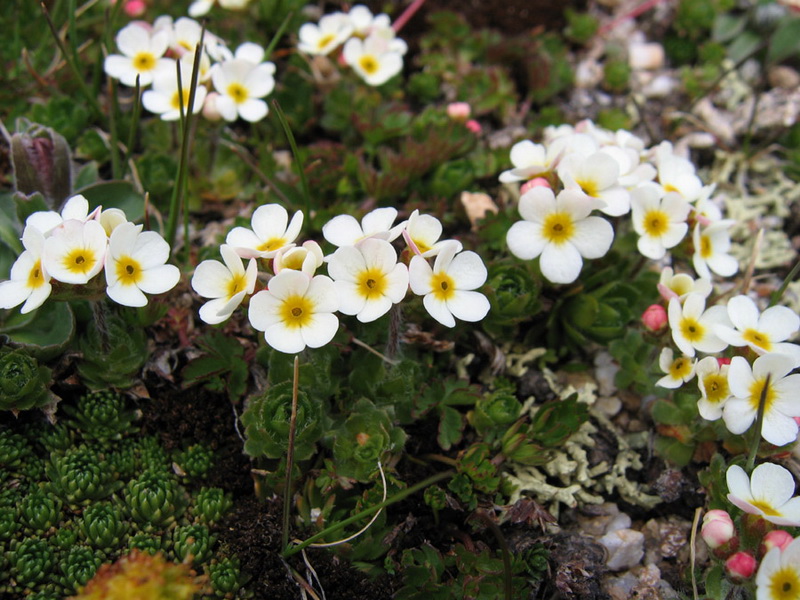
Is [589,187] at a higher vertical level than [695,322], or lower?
higher

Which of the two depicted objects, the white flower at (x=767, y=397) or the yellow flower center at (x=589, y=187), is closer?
the white flower at (x=767, y=397)

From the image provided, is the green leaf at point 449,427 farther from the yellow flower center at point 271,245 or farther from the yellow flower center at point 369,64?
the yellow flower center at point 369,64

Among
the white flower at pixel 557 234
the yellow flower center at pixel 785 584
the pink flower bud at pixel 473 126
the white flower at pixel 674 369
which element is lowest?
the yellow flower center at pixel 785 584

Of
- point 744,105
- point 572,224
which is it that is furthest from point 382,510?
point 744,105

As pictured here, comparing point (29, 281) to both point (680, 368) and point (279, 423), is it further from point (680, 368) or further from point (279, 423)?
point (680, 368)

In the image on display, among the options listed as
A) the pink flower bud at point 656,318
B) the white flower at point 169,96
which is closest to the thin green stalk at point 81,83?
the white flower at point 169,96

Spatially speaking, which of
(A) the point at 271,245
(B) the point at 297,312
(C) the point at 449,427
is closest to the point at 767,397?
(C) the point at 449,427

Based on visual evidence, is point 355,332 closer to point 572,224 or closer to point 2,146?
point 572,224

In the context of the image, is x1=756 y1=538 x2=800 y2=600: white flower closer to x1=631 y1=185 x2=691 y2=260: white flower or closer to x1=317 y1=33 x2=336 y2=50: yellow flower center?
x1=631 y1=185 x2=691 y2=260: white flower
